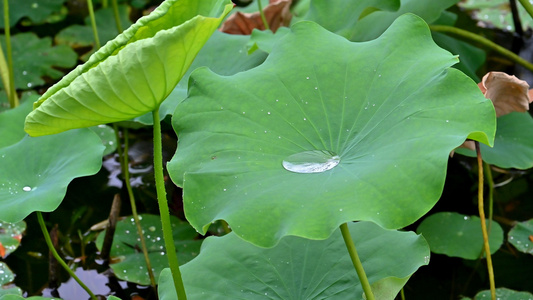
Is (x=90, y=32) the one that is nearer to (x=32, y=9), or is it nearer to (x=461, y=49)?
(x=32, y=9)

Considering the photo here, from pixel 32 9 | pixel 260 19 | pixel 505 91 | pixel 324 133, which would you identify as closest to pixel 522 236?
pixel 505 91

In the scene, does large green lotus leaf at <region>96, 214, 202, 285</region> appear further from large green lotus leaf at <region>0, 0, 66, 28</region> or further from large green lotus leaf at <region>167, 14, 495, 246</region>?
large green lotus leaf at <region>0, 0, 66, 28</region>

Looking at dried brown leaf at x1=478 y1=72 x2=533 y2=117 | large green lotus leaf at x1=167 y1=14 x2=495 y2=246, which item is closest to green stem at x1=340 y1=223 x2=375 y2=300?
large green lotus leaf at x1=167 y1=14 x2=495 y2=246

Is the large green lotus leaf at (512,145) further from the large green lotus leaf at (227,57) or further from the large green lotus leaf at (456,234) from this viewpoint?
the large green lotus leaf at (227,57)

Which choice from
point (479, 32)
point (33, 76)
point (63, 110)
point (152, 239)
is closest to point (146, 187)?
point (152, 239)

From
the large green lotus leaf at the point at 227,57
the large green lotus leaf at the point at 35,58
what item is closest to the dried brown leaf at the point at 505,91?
the large green lotus leaf at the point at 227,57

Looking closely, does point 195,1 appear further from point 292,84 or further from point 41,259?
point 41,259
